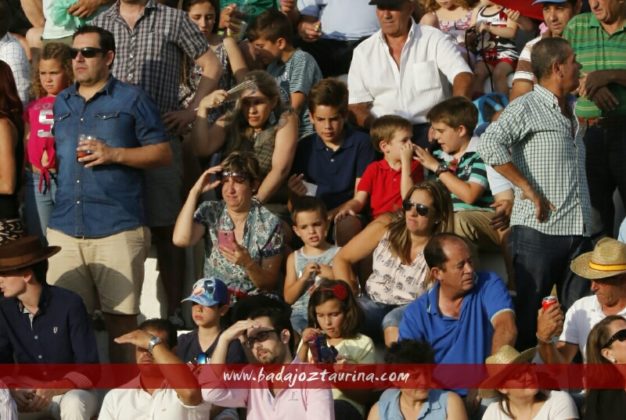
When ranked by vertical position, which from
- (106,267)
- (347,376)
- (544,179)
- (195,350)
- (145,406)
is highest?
(544,179)

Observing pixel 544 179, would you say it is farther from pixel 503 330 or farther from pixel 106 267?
pixel 106 267

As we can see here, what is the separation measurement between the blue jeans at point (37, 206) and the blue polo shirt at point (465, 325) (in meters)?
2.81

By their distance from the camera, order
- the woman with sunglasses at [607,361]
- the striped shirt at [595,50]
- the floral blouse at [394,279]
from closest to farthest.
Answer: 1. the woman with sunglasses at [607,361]
2. the floral blouse at [394,279]
3. the striped shirt at [595,50]

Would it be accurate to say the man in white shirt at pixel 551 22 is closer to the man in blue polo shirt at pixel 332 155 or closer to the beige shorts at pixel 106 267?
the man in blue polo shirt at pixel 332 155

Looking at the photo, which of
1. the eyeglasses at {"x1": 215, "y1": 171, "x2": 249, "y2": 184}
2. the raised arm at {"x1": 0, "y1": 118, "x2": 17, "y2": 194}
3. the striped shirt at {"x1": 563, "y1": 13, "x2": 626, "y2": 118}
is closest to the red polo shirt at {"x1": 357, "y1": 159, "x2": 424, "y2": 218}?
the eyeglasses at {"x1": 215, "y1": 171, "x2": 249, "y2": 184}

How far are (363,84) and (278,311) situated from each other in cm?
263

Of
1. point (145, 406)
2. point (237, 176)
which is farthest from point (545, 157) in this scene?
point (145, 406)

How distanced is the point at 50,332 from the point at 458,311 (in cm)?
237

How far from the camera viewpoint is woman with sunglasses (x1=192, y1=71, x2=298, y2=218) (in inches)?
440

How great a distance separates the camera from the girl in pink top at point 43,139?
1101 centimetres

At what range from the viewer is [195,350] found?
31.8 ft

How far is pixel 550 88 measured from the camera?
10.0 metres

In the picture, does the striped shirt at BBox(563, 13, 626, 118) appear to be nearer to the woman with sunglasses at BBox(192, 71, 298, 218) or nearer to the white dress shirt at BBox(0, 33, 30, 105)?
the woman with sunglasses at BBox(192, 71, 298, 218)

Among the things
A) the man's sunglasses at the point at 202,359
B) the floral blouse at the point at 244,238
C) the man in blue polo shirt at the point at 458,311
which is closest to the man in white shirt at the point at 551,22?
the floral blouse at the point at 244,238
